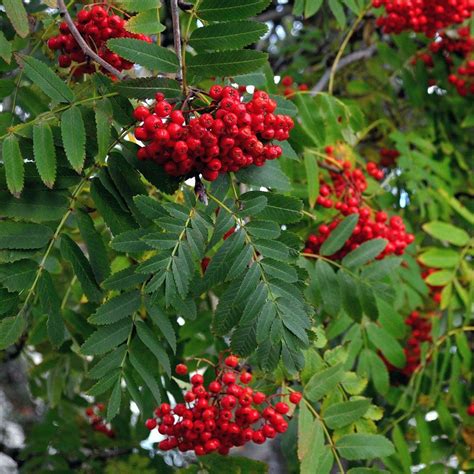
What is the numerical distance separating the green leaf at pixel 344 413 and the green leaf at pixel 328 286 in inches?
10.7

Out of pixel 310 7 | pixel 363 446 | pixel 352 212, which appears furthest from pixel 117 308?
pixel 310 7

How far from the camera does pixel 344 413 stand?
1.87m

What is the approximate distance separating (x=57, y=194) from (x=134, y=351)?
12.7 inches

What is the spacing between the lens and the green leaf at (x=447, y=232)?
2755 millimetres

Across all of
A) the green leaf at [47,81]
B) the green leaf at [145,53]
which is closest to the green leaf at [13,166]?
the green leaf at [47,81]

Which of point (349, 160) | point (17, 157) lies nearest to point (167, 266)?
point (17, 157)

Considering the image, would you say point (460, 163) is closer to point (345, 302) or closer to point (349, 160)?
point (349, 160)

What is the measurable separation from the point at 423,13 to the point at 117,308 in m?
1.75

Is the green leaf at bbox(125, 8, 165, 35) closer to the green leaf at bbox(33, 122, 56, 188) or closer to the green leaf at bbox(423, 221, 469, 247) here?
the green leaf at bbox(33, 122, 56, 188)

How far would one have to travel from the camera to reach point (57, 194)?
1.59m

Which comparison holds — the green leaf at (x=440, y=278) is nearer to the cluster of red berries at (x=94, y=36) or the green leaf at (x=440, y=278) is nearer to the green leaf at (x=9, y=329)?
the cluster of red berries at (x=94, y=36)

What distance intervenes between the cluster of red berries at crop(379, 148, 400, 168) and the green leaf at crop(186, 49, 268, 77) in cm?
184

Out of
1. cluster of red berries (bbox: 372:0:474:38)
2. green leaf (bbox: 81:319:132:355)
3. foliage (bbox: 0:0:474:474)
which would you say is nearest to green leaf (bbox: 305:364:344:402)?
foliage (bbox: 0:0:474:474)

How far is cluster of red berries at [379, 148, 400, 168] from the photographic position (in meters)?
3.27
